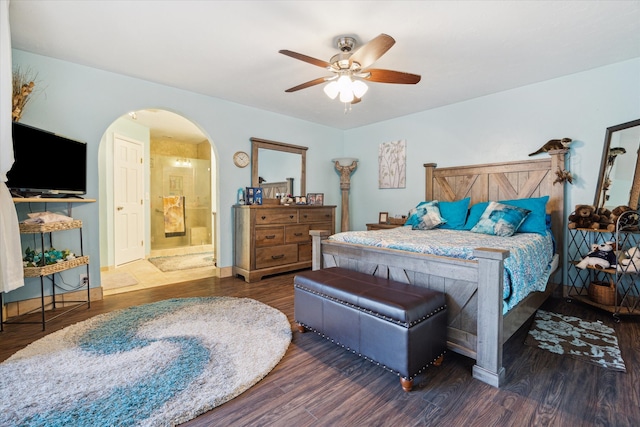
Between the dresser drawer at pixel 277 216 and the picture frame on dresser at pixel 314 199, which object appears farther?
the picture frame on dresser at pixel 314 199

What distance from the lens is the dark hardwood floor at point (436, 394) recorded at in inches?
55.2

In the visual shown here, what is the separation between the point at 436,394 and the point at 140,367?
177 centimetres

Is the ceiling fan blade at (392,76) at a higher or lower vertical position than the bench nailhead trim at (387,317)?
higher

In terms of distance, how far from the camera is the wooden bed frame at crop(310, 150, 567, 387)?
5.37 ft

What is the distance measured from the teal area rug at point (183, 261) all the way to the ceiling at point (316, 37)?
285 cm

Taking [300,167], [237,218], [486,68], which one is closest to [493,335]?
[486,68]

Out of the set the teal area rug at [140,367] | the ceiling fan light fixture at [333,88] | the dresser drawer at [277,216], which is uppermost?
the ceiling fan light fixture at [333,88]

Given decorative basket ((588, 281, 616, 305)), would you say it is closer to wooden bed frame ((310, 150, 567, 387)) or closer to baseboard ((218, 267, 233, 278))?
wooden bed frame ((310, 150, 567, 387))

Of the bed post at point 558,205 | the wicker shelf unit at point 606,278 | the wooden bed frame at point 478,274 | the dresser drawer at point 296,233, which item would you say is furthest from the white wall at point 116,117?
the wicker shelf unit at point 606,278

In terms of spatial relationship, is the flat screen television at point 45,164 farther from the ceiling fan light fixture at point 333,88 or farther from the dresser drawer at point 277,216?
the ceiling fan light fixture at point 333,88

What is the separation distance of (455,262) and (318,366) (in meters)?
1.11

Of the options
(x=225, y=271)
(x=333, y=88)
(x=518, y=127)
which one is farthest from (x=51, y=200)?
(x=518, y=127)

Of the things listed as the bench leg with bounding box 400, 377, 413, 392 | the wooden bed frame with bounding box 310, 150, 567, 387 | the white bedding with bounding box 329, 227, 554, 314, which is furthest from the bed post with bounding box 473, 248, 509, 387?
the bench leg with bounding box 400, 377, 413, 392

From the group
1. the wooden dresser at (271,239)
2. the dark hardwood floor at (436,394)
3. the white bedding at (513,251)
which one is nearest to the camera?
the dark hardwood floor at (436,394)
